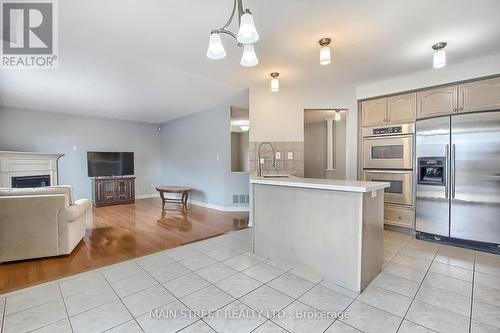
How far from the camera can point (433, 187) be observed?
323cm

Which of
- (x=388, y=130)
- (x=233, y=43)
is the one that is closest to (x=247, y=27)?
(x=233, y=43)

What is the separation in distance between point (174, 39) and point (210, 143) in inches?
139

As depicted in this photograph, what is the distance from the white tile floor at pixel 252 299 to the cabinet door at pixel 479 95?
188cm

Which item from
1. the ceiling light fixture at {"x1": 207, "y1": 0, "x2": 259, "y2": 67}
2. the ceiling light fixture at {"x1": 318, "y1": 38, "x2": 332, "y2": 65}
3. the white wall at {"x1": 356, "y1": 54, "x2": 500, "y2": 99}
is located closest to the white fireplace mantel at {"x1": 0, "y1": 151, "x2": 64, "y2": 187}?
the ceiling light fixture at {"x1": 207, "y1": 0, "x2": 259, "y2": 67}

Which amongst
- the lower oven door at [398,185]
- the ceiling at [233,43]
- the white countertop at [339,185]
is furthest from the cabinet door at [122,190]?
the lower oven door at [398,185]

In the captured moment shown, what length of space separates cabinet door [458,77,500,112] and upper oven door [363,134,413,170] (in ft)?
2.36

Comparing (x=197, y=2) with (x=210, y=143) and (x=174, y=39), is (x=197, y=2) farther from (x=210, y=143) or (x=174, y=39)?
(x=210, y=143)

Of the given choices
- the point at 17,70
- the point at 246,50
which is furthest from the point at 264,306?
the point at 17,70

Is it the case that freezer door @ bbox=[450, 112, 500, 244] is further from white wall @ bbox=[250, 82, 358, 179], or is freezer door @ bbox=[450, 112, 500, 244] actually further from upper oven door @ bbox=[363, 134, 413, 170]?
white wall @ bbox=[250, 82, 358, 179]

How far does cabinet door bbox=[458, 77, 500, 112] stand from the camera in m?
2.91

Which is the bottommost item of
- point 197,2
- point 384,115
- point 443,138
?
point 443,138

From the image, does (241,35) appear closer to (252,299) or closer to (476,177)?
(252,299)

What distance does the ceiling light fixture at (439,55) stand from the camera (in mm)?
2502

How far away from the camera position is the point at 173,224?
4.21 m
